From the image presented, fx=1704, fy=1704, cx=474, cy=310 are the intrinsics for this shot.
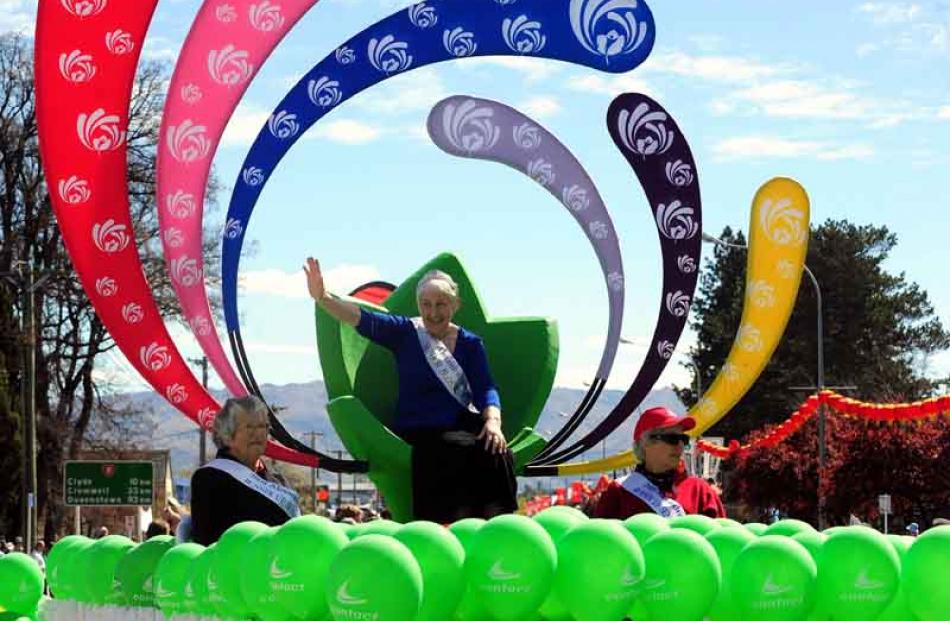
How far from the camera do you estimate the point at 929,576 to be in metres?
5.60

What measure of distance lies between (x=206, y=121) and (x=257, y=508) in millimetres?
4055

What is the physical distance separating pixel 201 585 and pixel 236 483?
66cm

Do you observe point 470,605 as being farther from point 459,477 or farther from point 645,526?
point 459,477

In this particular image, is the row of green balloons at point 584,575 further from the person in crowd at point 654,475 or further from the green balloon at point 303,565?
the person in crowd at point 654,475

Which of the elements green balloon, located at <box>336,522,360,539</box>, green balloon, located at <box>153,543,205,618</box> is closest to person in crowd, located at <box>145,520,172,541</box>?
green balloon, located at <box>153,543,205,618</box>

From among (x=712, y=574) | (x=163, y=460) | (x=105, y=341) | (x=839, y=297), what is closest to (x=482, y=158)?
(x=712, y=574)

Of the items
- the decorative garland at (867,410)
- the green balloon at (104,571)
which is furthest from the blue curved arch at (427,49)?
the decorative garland at (867,410)

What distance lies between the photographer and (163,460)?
57.1 metres

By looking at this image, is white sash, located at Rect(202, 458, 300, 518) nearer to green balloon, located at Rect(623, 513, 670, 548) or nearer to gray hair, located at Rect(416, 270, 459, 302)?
green balloon, located at Rect(623, 513, 670, 548)

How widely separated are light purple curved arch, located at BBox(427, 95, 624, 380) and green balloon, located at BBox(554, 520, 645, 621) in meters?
6.26

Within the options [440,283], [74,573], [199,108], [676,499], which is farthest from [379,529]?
[199,108]

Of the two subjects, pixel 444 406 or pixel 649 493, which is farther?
pixel 444 406

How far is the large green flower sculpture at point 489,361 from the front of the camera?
10125 millimetres

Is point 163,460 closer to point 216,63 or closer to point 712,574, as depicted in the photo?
point 216,63
